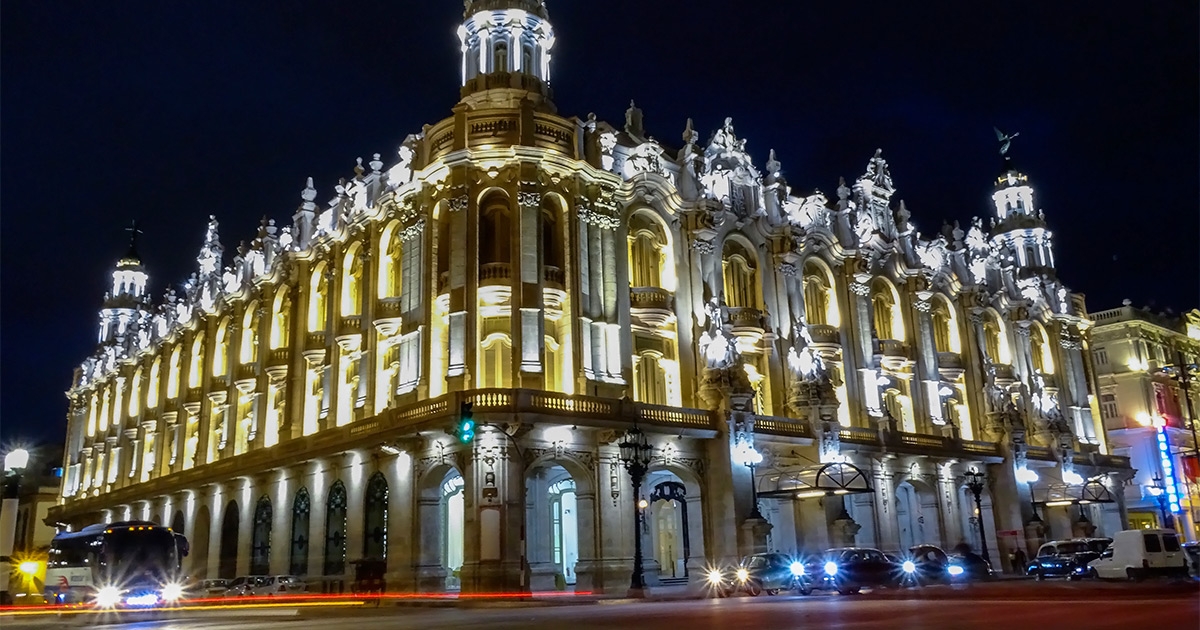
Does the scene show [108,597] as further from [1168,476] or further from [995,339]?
[1168,476]

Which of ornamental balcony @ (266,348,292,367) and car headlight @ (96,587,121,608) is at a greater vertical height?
ornamental balcony @ (266,348,292,367)

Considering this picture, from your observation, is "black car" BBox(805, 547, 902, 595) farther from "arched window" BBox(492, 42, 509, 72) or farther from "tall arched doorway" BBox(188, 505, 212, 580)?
"tall arched doorway" BBox(188, 505, 212, 580)

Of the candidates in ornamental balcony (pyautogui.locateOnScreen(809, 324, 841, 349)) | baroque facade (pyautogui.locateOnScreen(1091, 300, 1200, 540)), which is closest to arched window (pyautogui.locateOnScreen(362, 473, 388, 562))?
ornamental balcony (pyautogui.locateOnScreen(809, 324, 841, 349))

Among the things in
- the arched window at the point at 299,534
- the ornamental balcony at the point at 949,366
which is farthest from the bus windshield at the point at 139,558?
the ornamental balcony at the point at 949,366

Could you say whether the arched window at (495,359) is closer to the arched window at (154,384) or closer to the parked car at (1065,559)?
the parked car at (1065,559)

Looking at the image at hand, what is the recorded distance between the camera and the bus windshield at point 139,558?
3353cm

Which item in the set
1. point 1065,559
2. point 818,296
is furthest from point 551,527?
point 1065,559

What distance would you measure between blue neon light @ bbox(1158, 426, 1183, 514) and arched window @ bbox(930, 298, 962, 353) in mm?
18058

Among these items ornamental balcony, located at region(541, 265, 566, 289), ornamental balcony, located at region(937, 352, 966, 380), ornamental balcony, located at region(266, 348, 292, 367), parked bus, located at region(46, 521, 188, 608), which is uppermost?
ornamental balcony, located at region(541, 265, 566, 289)

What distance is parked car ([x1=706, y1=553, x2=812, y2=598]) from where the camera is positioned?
29281 millimetres

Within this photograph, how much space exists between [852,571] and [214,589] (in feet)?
87.5

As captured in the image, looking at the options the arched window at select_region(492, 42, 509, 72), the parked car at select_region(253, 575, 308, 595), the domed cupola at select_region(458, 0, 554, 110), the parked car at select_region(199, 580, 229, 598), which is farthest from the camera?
the arched window at select_region(492, 42, 509, 72)

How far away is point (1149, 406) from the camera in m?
68.1

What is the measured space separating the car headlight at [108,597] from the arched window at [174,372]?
3096 cm
